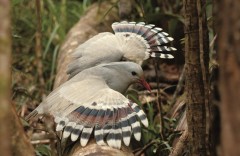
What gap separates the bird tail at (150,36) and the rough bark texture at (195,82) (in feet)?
5.70

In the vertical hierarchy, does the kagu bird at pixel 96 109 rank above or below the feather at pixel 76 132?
above

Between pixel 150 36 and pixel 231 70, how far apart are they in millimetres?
3223

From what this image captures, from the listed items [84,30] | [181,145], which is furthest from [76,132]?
[84,30]

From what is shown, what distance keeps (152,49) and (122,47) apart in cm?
25

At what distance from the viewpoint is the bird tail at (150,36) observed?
525 cm

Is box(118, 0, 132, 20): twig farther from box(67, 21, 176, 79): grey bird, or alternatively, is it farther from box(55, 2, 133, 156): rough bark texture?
box(67, 21, 176, 79): grey bird

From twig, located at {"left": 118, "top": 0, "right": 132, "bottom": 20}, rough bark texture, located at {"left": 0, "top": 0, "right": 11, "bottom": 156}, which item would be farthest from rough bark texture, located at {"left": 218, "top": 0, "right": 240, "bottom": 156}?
twig, located at {"left": 118, "top": 0, "right": 132, "bottom": 20}

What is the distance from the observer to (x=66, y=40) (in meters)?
6.28

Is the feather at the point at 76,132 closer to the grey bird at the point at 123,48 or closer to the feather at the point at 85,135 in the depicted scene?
the feather at the point at 85,135

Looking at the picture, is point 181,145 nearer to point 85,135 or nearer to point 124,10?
point 85,135

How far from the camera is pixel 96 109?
13.7ft

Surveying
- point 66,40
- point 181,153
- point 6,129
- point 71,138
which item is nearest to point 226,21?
point 6,129

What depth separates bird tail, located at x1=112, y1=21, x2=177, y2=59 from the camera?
17.2 ft

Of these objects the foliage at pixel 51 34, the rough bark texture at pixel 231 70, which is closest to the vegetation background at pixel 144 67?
the foliage at pixel 51 34
